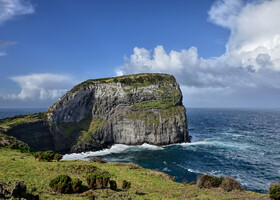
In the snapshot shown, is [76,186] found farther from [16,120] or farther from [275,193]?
[16,120]

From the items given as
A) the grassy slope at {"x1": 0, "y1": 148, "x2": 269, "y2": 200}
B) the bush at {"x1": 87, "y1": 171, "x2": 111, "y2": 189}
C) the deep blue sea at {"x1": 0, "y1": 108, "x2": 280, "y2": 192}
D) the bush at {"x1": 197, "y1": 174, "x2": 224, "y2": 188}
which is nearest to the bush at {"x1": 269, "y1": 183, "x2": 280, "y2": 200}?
the grassy slope at {"x1": 0, "y1": 148, "x2": 269, "y2": 200}

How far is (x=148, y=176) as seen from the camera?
114 ft

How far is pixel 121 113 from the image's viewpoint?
10344 cm

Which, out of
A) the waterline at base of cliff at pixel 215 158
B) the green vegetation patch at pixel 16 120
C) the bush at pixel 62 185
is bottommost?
the waterline at base of cliff at pixel 215 158

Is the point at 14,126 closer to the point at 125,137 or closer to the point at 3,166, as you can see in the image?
the point at 125,137

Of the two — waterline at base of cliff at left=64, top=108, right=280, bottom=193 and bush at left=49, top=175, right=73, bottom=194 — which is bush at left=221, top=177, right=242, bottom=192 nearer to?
bush at left=49, top=175, right=73, bottom=194

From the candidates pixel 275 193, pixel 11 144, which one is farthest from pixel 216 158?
pixel 11 144

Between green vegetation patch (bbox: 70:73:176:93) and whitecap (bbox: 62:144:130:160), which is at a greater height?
green vegetation patch (bbox: 70:73:176:93)

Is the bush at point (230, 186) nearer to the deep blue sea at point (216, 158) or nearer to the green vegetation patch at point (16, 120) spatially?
the deep blue sea at point (216, 158)

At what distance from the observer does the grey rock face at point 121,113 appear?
9488cm

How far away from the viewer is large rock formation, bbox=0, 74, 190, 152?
88.2 m

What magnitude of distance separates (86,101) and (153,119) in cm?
4277

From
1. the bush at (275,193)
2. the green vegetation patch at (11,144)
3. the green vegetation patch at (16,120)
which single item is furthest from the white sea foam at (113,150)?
the bush at (275,193)

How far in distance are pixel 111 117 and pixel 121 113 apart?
6.33 m
